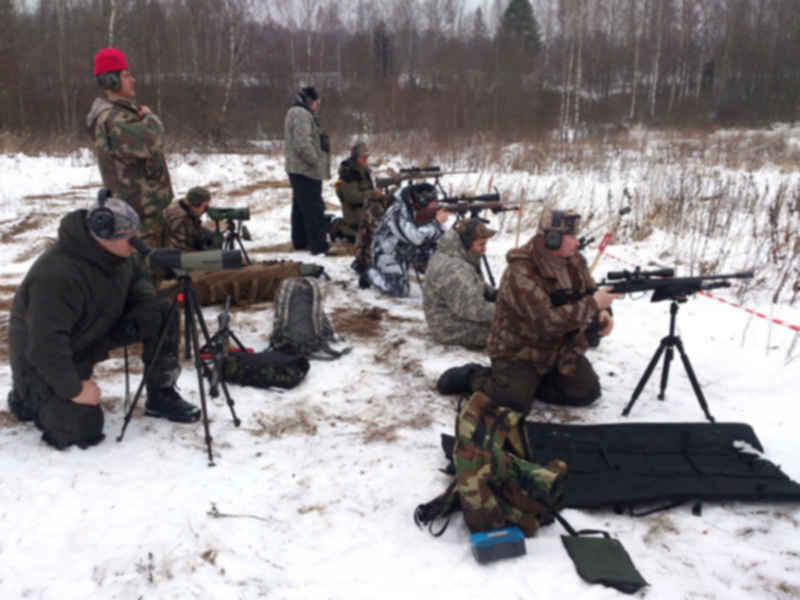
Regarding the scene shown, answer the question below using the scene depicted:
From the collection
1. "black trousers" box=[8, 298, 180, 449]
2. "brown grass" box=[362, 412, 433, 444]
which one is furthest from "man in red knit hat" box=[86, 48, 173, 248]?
"brown grass" box=[362, 412, 433, 444]

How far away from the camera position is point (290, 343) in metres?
4.50

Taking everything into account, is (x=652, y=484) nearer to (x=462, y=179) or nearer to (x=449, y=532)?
(x=449, y=532)

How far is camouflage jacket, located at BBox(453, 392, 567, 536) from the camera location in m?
2.47

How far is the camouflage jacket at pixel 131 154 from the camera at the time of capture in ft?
15.1

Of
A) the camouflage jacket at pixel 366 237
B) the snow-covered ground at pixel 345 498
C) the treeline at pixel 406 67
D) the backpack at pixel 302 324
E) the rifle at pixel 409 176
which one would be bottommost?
the snow-covered ground at pixel 345 498

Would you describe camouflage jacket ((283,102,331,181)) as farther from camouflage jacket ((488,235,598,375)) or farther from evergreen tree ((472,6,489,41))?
evergreen tree ((472,6,489,41))

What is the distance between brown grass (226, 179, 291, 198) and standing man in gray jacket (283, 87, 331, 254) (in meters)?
5.77

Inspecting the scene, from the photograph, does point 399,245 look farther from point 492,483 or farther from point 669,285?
point 492,483

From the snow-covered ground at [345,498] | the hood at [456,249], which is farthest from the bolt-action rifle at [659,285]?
the hood at [456,249]

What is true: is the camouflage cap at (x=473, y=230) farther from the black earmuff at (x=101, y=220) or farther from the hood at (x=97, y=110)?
the hood at (x=97, y=110)

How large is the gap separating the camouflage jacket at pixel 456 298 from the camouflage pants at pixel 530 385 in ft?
2.85

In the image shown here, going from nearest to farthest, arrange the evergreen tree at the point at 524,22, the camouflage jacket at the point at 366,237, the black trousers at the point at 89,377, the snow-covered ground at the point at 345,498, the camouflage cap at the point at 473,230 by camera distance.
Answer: the snow-covered ground at the point at 345,498, the black trousers at the point at 89,377, the camouflage cap at the point at 473,230, the camouflage jacket at the point at 366,237, the evergreen tree at the point at 524,22

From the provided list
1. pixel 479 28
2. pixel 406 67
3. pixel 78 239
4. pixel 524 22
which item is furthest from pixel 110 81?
pixel 524 22

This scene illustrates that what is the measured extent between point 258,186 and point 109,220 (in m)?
Answer: 11.3
